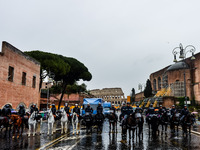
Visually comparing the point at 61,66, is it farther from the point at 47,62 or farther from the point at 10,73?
the point at 10,73

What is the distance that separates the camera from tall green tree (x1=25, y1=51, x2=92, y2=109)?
108 ft

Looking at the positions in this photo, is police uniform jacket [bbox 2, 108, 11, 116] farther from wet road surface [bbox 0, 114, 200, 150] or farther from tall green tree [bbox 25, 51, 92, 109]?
tall green tree [bbox 25, 51, 92, 109]

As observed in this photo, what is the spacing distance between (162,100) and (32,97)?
27.7 metres

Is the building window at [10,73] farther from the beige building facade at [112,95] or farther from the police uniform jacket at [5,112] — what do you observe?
the beige building facade at [112,95]

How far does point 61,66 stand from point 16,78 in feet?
38.7

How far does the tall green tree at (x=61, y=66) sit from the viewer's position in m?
33.1

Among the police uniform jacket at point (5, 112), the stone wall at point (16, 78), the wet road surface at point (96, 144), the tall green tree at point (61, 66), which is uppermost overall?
the tall green tree at point (61, 66)

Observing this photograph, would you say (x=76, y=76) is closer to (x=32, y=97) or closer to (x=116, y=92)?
(x=32, y=97)

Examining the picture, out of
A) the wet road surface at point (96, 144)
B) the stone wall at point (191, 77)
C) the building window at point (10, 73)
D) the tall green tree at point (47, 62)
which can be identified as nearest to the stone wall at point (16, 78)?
the building window at point (10, 73)

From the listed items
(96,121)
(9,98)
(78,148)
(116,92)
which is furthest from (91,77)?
(116,92)

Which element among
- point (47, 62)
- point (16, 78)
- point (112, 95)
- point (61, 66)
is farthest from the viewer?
point (112, 95)

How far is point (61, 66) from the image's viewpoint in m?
34.2

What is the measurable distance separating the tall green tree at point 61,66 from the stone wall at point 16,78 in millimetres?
3923

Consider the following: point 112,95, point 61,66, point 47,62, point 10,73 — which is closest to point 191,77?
point 61,66
